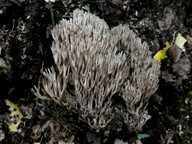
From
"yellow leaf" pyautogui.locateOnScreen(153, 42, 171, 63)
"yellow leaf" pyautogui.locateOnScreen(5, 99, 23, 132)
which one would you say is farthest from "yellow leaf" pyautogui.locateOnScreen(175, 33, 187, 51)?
"yellow leaf" pyautogui.locateOnScreen(5, 99, 23, 132)

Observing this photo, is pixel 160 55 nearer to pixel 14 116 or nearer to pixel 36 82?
pixel 36 82

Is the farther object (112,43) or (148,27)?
(148,27)

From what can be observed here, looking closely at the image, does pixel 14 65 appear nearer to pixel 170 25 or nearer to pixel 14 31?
pixel 14 31

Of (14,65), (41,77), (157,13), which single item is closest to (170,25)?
(157,13)

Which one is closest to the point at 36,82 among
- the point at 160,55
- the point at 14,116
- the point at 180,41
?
the point at 14,116

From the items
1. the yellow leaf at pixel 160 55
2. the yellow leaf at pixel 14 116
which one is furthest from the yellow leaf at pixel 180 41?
the yellow leaf at pixel 14 116

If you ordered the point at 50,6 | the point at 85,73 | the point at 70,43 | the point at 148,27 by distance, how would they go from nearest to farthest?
the point at 85,73
the point at 70,43
the point at 50,6
the point at 148,27

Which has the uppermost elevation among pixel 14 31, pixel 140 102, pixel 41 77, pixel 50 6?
pixel 50 6

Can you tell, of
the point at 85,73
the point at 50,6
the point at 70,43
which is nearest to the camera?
the point at 85,73
